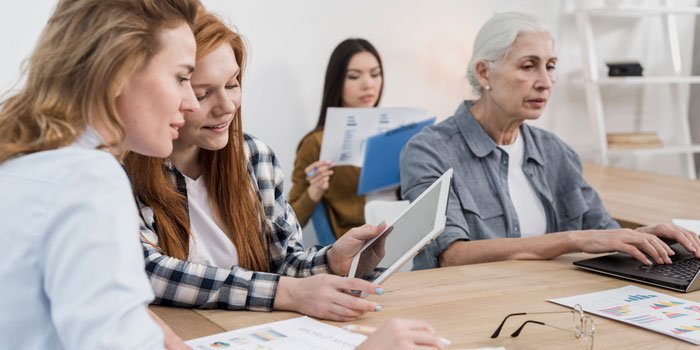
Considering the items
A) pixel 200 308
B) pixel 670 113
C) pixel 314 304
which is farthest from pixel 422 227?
pixel 670 113

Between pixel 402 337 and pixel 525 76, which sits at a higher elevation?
pixel 525 76

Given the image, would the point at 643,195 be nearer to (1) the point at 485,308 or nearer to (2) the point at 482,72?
(2) the point at 482,72

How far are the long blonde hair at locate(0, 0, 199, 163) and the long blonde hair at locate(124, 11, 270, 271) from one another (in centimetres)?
63

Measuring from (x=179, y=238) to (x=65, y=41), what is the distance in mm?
775

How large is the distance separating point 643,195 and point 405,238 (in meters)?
1.97

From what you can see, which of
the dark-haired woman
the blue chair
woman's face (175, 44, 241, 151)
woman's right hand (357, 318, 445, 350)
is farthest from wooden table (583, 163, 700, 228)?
woman's right hand (357, 318, 445, 350)

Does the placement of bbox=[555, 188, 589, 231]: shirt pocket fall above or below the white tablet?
below

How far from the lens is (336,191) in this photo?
3762 mm

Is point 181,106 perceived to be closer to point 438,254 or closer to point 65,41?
point 65,41

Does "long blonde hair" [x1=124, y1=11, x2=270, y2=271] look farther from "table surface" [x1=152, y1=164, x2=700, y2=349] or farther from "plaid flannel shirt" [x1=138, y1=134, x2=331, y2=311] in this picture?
"table surface" [x1=152, y1=164, x2=700, y2=349]

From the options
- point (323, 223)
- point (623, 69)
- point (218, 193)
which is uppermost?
point (623, 69)

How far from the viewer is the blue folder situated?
11.1ft

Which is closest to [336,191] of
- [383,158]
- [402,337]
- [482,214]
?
[383,158]

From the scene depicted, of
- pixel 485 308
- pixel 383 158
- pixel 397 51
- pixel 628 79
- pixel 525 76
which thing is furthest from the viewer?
pixel 628 79
